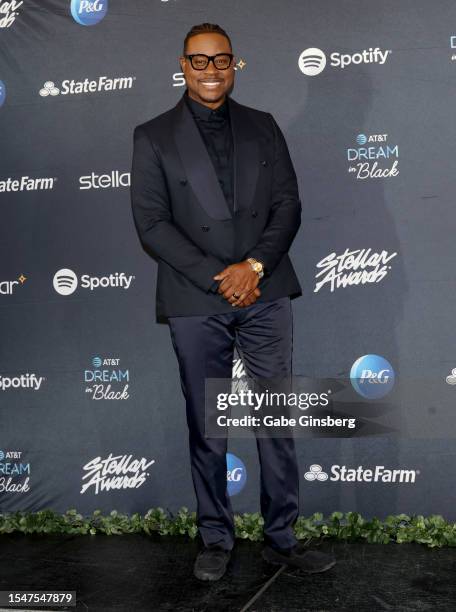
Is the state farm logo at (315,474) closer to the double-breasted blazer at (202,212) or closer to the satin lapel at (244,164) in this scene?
the double-breasted blazer at (202,212)

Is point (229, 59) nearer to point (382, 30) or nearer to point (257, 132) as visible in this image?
point (257, 132)

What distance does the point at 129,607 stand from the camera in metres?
2.67

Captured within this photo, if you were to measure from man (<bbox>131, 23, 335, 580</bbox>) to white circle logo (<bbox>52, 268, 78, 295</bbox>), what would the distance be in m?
0.82

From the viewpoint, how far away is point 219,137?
9.99ft

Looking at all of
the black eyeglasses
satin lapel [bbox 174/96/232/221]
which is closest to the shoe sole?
satin lapel [bbox 174/96/232/221]

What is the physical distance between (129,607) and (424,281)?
1813 millimetres

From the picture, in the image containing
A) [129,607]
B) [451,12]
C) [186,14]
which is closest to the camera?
[129,607]

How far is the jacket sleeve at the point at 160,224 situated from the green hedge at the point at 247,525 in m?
1.20

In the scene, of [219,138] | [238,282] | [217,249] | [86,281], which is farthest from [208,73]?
[86,281]

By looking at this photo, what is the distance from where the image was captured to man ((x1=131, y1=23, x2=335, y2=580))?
9.68ft

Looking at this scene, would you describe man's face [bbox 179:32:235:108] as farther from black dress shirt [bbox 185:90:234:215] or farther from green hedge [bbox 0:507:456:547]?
green hedge [bbox 0:507:456:547]

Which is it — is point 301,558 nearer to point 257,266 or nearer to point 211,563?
point 211,563

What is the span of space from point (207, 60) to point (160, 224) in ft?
2.10

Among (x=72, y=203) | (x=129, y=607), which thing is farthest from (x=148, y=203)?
(x=129, y=607)
